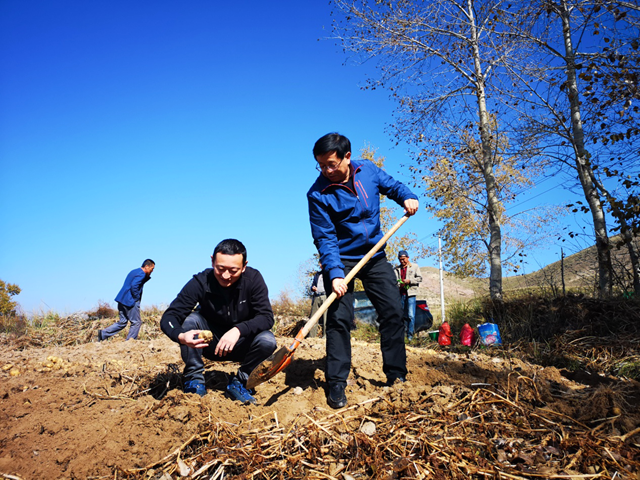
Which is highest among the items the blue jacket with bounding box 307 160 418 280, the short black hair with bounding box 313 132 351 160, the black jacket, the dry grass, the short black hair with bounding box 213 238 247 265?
the short black hair with bounding box 313 132 351 160

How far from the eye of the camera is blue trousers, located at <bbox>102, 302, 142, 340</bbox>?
9164mm

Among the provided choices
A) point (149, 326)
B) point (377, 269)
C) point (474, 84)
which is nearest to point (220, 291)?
point (377, 269)

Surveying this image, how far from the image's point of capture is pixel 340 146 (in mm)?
3219

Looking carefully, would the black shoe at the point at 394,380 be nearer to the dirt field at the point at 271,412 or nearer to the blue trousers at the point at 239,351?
the dirt field at the point at 271,412

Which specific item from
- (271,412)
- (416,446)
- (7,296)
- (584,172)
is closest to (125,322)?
(271,412)

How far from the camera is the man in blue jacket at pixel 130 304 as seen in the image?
30.1ft

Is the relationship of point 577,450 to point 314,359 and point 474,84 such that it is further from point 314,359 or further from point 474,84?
point 474,84

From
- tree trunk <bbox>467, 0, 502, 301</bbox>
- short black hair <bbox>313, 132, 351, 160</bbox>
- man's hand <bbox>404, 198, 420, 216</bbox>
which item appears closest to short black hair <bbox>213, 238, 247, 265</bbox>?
short black hair <bbox>313, 132, 351, 160</bbox>

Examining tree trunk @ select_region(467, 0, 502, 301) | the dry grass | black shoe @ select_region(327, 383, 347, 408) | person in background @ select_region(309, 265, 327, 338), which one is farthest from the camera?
tree trunk @ select_region(467, 0, 502, 301)

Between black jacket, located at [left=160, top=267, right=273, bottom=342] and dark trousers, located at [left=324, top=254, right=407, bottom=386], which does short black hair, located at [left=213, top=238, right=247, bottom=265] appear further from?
dark trousers, located at [left=324, top=254, right=407, bottom=386]

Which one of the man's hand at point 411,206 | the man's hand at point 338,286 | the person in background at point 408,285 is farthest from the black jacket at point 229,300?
the person in background at point 408,285

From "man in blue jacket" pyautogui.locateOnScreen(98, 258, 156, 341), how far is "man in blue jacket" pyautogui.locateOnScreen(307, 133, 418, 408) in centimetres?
726

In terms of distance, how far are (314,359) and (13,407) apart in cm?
261

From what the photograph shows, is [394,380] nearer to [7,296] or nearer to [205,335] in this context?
[205,335]
